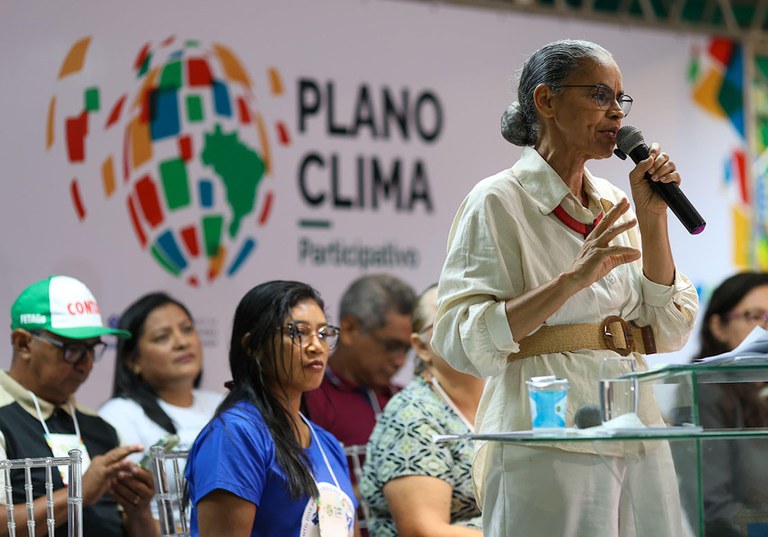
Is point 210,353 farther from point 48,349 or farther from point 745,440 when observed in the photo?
point 745,440

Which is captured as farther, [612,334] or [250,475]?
[250,475]

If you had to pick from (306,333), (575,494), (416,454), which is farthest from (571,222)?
(416,454)

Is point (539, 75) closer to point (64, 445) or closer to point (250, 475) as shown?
point (250, 475)

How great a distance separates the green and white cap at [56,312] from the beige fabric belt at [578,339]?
1.76 meters

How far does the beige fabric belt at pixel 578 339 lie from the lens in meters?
2.34

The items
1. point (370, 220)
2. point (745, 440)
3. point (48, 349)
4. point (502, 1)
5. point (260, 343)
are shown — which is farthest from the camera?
point (502, 1)

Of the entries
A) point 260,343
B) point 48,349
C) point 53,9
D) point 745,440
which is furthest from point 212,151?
point 745,440

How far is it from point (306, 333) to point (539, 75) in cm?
94

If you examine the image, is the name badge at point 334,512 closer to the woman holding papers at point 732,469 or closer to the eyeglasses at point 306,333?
the eyeglasses at point 306,333

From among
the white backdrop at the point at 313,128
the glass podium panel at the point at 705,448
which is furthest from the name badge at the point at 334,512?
the white backdrop at the point at 313,128

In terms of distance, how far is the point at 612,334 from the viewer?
2.37 m

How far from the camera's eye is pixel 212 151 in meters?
4.98

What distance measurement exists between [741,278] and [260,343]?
2587mm

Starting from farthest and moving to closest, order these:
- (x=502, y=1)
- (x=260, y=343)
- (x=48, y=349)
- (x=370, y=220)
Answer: (x=502, y=1) → (x=370, y=220) → (x=48, y=349) → (x=260, y=343)
